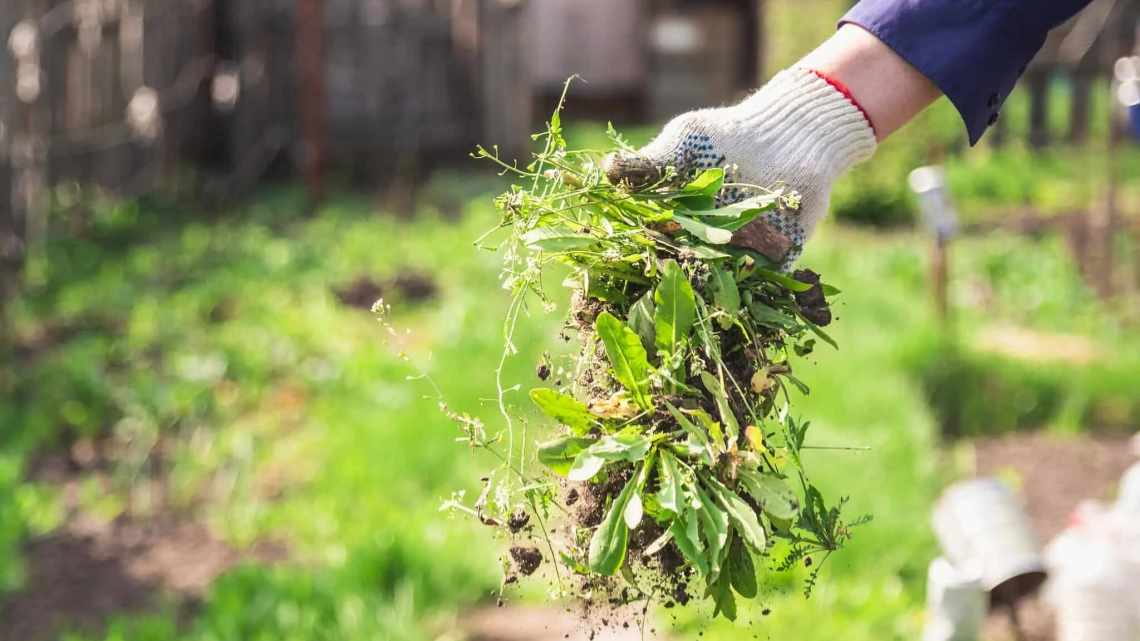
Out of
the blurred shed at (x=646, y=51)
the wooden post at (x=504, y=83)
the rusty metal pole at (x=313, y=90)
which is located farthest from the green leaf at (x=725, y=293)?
the blurred shed at (x=646, y=51)

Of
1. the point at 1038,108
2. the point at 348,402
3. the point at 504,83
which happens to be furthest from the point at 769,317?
the point at 1038,108

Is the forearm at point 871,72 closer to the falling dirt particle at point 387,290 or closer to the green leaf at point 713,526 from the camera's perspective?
the green leaf at point 713,526

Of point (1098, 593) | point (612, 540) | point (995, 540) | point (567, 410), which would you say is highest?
point (567, 410)

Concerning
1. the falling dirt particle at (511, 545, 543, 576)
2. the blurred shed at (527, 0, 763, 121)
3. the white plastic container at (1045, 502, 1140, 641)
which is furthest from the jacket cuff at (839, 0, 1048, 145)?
the blurred shed at (527, 0, 763, 121)

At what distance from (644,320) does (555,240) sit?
16 centimetres

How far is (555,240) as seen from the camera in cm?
175

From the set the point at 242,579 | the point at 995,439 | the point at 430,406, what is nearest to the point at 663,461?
the point at 242,579

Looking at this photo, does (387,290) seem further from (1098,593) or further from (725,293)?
(725,293)

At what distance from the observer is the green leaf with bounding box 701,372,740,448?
165cm

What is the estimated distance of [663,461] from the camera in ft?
5.48

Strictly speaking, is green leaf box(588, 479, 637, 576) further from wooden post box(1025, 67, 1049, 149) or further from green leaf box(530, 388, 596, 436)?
wooden post box(1025, 67, 1049, 149)

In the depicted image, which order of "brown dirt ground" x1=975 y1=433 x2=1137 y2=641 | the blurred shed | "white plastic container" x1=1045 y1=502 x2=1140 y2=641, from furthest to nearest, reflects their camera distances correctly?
the blurred shed < "brown dirt ground" x1=975 y1=433 x2=1137 y2=641 < "white plastic container" x1=1045 y1=502 x2=1140 y2=641

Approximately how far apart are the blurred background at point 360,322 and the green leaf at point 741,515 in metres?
0.48

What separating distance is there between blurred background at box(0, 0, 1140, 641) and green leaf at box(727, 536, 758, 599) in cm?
53
